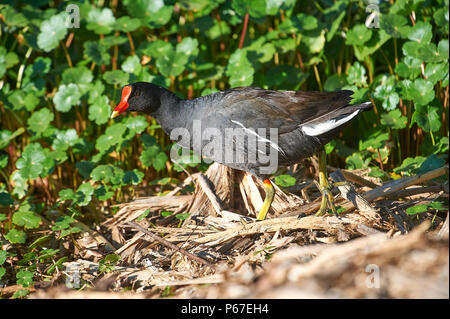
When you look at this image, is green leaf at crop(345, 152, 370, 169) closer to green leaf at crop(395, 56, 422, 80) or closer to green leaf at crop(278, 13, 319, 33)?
green leaf at crop(395, 56, 422, 80)

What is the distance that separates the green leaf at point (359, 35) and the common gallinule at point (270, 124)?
103 centimetres

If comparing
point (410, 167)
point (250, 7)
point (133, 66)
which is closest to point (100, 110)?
point (133, 66)

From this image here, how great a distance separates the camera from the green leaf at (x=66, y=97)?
429 cm

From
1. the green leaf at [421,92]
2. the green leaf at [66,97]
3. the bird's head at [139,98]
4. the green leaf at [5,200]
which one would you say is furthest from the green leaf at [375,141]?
the green leaf at [5,200]

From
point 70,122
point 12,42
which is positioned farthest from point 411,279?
point 12,42

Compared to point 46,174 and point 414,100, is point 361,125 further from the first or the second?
point 46,174

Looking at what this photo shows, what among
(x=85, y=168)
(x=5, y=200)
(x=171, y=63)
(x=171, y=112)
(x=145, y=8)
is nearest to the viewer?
(x=171, y=112)

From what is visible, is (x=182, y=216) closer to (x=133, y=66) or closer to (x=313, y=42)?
(x=133, y=66)

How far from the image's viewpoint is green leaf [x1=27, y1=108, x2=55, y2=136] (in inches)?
171

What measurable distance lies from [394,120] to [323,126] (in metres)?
1.08

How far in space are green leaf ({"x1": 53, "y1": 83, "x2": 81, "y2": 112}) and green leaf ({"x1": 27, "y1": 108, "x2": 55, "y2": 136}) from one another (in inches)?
6.0

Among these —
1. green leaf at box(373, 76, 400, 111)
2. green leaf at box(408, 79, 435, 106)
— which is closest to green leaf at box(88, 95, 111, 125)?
green leaf at box(373, 76, 400, 111)

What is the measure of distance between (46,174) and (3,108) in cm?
107

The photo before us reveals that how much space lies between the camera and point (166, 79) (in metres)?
4.45
